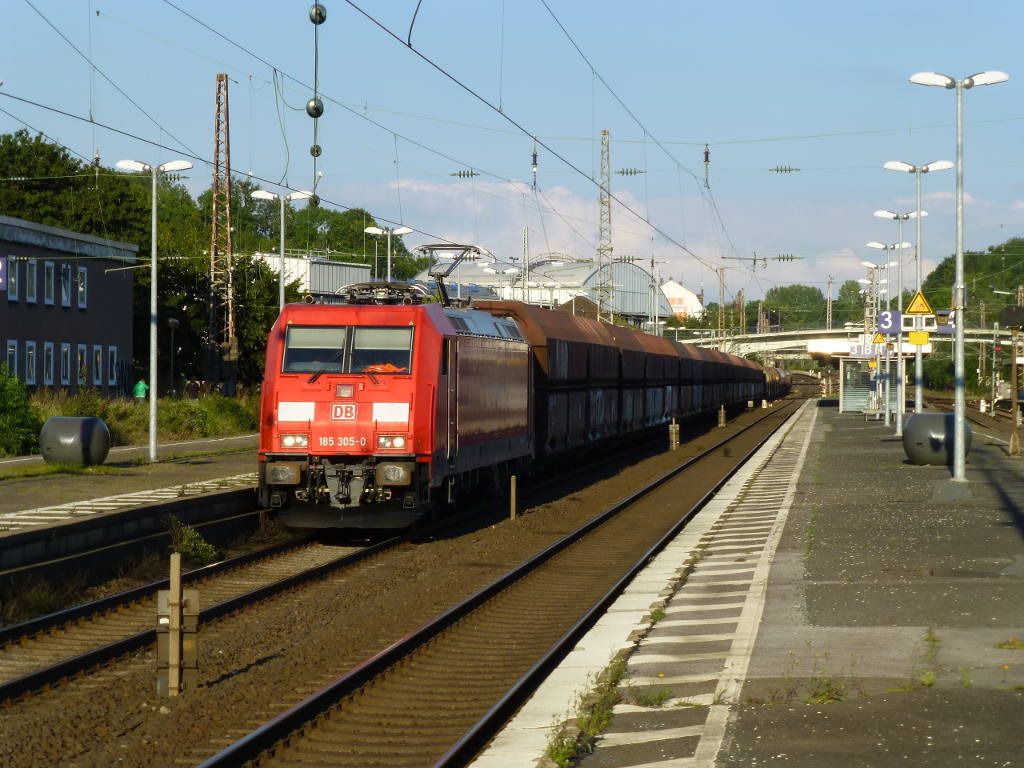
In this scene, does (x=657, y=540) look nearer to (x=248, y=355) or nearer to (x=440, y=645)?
(x=440, y=645)

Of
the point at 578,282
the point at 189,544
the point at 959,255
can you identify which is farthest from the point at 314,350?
the point at 578,282

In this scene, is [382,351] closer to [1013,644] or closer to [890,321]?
[1013,644]

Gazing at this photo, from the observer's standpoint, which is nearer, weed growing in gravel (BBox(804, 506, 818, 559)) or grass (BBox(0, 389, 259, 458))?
weed growing in gravel (BBox(804, 506, 818, 559))

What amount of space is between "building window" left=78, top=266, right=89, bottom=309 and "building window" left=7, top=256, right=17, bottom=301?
5298 mm

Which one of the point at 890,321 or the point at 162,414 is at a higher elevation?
the point at 890,321

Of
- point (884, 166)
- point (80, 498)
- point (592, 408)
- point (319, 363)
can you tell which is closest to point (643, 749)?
point (319, 363)

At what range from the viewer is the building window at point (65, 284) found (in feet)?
169

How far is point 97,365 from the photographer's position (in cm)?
5447

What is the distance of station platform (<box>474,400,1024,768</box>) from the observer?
27.5ft

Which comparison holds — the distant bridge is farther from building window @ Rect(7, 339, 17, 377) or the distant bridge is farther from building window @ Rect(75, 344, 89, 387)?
building window @ Rect(7, 339, 17, 377)

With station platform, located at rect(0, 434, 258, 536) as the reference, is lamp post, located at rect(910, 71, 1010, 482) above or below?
above

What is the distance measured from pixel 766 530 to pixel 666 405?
29.2 meters

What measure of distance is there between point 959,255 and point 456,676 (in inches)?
811

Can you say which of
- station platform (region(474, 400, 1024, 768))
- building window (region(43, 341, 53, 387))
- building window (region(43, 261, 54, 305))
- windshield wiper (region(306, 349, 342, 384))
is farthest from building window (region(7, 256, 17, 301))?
station platform (region(474, 400, 1024, 768))
